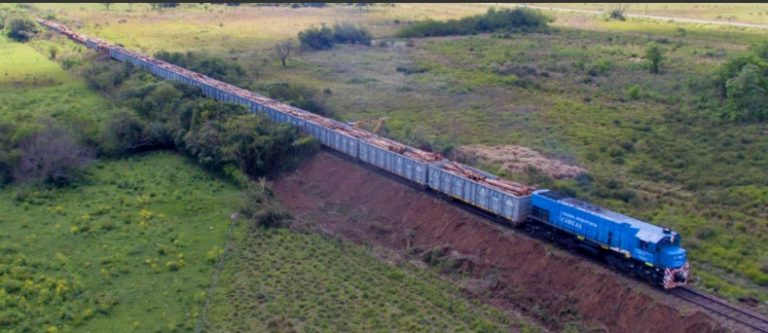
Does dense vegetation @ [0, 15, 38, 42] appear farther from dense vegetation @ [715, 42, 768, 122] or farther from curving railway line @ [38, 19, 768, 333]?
dense vegetation @ [715, 42, 768, 122]

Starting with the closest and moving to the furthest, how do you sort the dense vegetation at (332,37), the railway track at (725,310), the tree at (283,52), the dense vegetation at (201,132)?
the railway track at (725,310)
the dense vegetation at (201,132)
the tree at (283,52)
the dense vegetation at (332,37)

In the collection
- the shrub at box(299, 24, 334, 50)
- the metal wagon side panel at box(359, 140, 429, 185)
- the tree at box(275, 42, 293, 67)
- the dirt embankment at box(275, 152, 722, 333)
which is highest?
the shrub at box(299, 24, 334, 50)

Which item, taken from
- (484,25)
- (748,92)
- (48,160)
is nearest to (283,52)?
(484,25)

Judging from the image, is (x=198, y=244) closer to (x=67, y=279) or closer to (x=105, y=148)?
(x=67, y=279)

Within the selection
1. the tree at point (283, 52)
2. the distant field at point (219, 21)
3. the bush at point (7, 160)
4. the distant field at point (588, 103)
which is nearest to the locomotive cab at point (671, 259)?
the distant field at point (588, 103)

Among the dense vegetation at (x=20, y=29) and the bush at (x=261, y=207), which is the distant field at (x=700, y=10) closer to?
the bush at (x=261, y=207)

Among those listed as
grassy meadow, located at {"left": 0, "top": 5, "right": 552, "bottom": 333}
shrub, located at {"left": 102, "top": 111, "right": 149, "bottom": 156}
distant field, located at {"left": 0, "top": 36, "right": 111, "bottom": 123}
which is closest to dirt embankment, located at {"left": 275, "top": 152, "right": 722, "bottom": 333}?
grassy meadow, located at {"left": 0, "top": 5, "right": 552, "bottom": 333}

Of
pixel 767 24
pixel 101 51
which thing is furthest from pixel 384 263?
pixel 767 24
